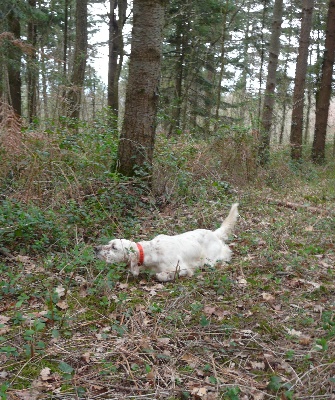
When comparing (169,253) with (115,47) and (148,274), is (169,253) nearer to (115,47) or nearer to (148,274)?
(148,274)

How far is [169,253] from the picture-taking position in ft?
15.6

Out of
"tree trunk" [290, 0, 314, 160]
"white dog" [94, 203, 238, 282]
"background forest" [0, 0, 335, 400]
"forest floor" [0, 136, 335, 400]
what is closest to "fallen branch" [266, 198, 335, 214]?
"background forest" [0, 0, 335, 400]

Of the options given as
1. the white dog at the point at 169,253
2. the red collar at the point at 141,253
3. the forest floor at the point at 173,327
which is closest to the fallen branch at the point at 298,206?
the forest floor at the point at 173,327

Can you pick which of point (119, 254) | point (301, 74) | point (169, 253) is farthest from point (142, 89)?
point (301, 74)

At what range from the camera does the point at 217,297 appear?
4.10m

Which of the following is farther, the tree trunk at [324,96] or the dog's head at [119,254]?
the tree trunk at [324,96]

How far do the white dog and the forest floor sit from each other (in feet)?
0.43

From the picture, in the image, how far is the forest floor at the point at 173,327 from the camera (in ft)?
8.88

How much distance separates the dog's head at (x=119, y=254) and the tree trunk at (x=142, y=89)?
2.28 metres

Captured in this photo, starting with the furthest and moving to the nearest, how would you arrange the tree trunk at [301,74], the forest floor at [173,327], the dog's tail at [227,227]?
the tree trunk at [301,74] → the dog's tail at [227,227] → the forest floor at [173,327]

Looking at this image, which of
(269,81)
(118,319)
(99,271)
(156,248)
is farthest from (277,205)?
(269,81)

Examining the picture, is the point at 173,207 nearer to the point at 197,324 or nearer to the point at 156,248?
the point at 156,248

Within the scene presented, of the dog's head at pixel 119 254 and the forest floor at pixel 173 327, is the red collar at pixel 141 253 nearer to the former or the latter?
the dog's head at pixel 119 254

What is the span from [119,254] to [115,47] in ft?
45.1
